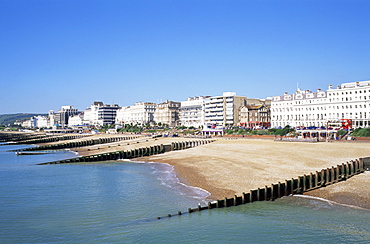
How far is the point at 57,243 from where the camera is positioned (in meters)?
16.9

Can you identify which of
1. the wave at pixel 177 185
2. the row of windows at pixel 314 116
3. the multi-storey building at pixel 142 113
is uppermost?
the multi-storey building at pixel 142 113

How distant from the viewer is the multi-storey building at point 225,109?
128 metres

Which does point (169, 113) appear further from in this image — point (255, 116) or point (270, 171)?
point (270, 171)

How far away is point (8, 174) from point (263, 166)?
83.6 ft

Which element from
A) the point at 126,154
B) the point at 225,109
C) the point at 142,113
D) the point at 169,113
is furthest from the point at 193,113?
the point at 126,154

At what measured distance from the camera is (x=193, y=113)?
495 feet

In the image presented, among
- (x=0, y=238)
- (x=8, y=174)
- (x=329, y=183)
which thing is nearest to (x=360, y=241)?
(x=329, y=183)

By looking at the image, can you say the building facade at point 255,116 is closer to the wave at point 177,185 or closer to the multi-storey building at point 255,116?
the multi-storey building at point 255,116

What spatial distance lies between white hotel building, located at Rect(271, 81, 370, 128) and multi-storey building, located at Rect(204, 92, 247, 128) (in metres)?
16.4

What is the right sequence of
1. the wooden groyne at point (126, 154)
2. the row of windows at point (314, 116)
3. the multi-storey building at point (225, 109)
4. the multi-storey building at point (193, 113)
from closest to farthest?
the wooden groyne at point (126, 154) < the row of windows at point (314, 116) < the multi-storey building at point (225, 109) < the multi-storey building at point (193, 113)

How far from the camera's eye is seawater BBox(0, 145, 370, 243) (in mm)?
17156

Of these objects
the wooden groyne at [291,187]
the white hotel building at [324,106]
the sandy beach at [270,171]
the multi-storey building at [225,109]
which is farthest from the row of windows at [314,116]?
the wooden groyne at [291,187]

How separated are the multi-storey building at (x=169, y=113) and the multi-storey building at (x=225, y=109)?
3083cm

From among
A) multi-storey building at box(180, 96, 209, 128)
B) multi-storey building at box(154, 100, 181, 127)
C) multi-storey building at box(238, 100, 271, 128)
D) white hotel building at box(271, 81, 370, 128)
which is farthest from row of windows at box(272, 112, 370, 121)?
multi-storey building at box(154, 100, 181, 127)
